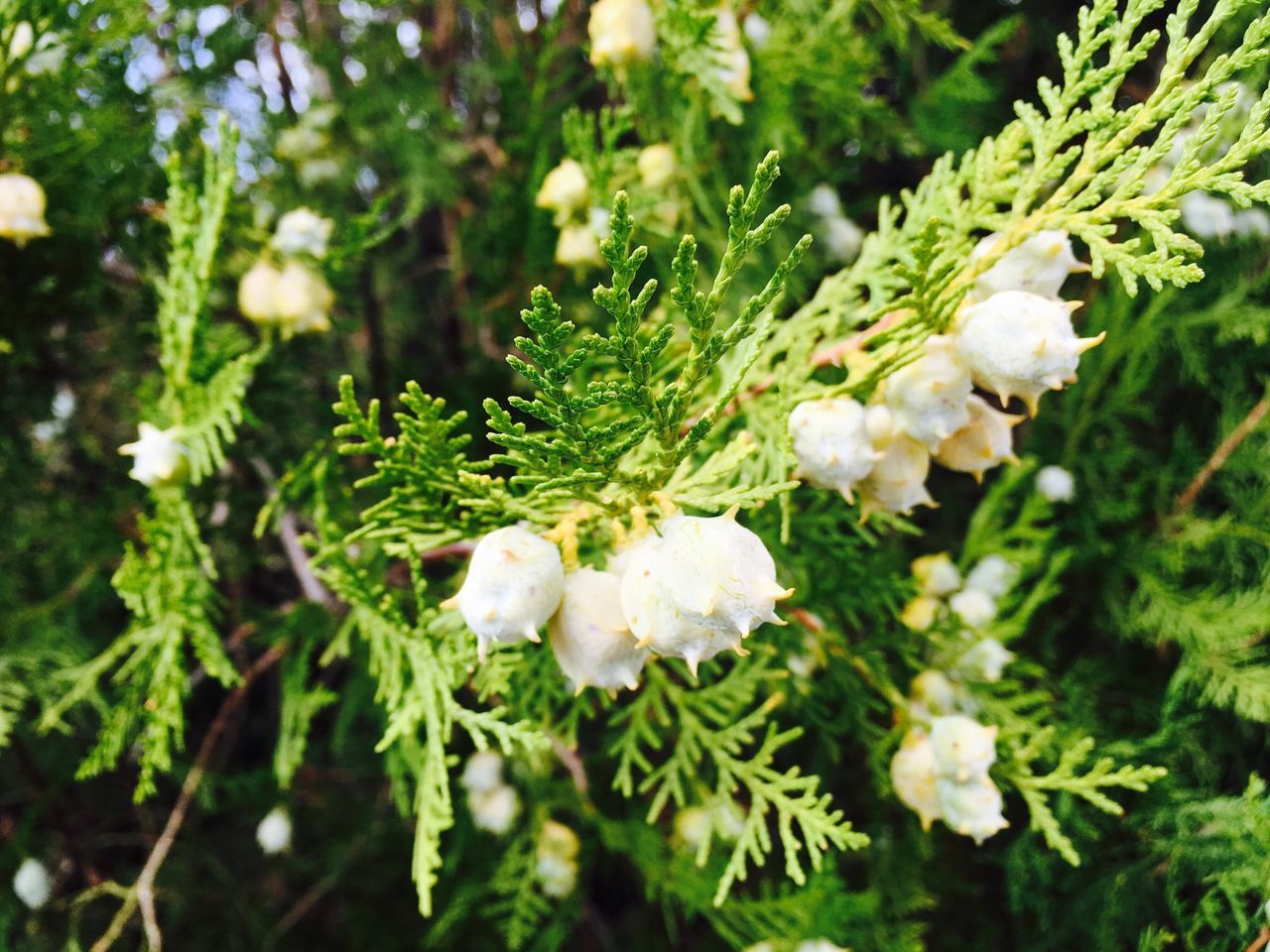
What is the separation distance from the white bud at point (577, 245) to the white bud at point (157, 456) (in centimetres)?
56

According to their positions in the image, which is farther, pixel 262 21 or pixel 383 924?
pixel 383 924

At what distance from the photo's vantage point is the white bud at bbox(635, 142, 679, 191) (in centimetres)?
118

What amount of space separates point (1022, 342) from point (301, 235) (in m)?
0.95

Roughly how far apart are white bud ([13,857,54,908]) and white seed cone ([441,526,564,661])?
1199 millimetres

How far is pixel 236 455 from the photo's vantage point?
127 centimetres

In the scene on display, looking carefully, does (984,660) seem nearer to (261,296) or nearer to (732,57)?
(732,57)

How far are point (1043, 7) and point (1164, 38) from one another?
25cm

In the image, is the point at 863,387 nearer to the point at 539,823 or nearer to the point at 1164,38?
the point at 539,823

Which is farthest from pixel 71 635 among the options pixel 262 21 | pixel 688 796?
pixel 262 21

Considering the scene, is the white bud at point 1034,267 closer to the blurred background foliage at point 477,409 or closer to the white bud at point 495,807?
the blurred background foliage at point 477,409

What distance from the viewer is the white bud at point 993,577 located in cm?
116

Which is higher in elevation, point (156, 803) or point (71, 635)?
point (71, 635)

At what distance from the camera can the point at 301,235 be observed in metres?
1.18

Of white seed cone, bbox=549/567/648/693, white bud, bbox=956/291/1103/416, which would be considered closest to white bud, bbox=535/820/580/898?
white seed cone, bbox=549/567/648/693
